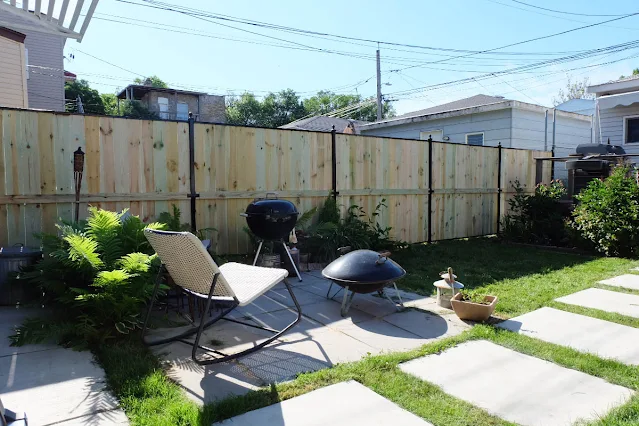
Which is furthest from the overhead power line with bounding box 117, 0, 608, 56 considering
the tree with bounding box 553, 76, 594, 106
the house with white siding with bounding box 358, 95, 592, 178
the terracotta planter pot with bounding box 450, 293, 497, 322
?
the tree with bounding box 553, 76, 594, 106

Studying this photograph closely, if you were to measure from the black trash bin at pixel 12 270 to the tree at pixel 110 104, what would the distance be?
35.2 meters

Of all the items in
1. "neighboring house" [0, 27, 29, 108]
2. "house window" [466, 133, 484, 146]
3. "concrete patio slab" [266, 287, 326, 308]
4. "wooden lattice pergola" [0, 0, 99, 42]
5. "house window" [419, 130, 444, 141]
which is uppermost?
"neighboring house" [0, 27, 29, 108]

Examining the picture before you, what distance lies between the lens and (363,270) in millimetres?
3590

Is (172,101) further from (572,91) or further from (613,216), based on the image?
(572,91)

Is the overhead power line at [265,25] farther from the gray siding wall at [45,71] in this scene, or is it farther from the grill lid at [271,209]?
the grill lid at [271,209]

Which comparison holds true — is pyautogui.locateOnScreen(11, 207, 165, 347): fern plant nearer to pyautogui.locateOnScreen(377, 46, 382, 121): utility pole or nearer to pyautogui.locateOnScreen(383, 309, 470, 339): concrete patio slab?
pyautogui.locateOnScreen(383, 309, 470, 339): concrete patio slab

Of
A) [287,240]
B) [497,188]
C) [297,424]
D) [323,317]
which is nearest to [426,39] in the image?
[497,188]

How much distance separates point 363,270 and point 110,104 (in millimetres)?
40369

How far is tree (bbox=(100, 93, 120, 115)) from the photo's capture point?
35606mm

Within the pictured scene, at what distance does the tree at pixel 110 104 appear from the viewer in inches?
1402

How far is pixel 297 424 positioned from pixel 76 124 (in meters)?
3.96

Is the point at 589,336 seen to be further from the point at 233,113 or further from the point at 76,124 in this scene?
the point at 233,113

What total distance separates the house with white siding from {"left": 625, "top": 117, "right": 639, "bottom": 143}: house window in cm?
152

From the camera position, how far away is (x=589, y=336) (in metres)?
3.17
